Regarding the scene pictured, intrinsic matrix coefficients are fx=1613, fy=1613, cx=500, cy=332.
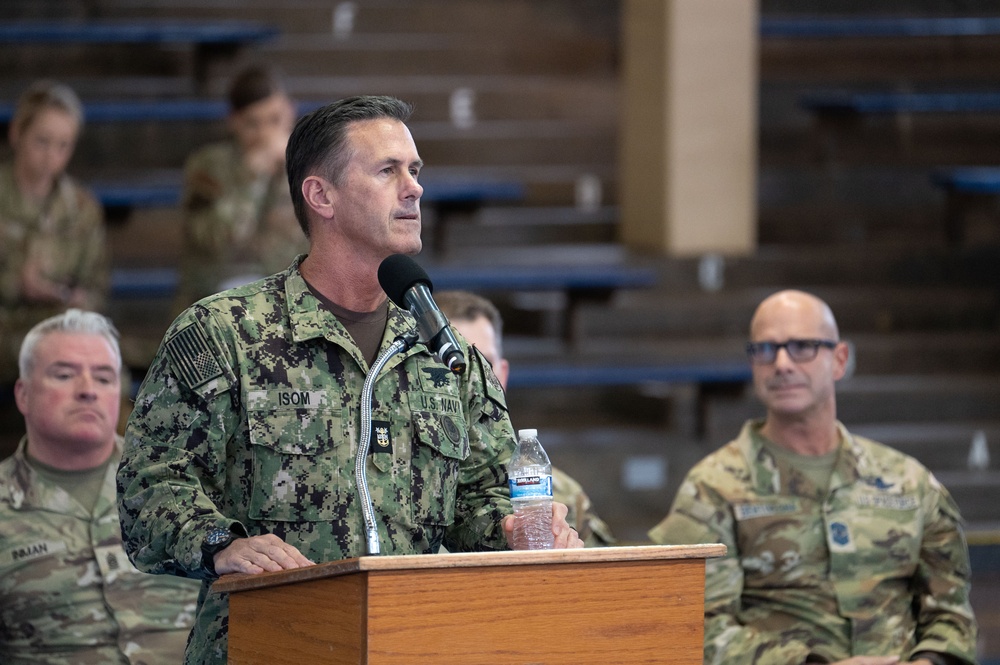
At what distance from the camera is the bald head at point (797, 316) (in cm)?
385

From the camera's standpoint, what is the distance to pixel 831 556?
3.73 meters

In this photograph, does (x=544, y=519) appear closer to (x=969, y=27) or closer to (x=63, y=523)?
(x=63, y=523)

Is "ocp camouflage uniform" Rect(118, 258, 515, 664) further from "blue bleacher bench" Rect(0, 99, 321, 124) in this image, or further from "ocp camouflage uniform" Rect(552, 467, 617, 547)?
"blue bleacher bench" Rect(0, 99, 321, 124)

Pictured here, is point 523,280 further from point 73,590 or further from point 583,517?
point 73,590

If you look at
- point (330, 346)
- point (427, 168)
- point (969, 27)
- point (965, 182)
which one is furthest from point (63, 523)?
point (969, 27)

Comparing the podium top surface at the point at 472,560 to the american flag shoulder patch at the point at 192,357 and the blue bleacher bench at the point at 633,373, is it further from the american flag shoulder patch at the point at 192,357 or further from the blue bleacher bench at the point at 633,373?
the blue bleacher bench at the point at 633,373

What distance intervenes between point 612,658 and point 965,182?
5254 millimetres

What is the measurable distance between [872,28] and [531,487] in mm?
6011

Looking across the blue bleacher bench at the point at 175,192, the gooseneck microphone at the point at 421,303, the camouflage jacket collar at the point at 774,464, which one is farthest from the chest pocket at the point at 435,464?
the blue bleacher bench at the point at 175,192

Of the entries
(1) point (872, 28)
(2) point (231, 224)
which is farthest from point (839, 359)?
(1) point (872, 28)

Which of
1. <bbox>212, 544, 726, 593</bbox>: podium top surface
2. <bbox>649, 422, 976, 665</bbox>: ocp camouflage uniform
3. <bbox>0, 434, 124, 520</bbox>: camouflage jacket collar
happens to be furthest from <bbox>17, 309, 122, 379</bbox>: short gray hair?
<bbox>212, 544, 726, 593</bbox>: podium top surface

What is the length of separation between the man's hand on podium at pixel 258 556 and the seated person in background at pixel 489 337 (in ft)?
3.98

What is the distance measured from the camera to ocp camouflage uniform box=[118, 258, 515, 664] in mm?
2416

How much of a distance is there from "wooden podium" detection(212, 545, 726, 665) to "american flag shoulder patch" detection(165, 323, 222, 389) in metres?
0.34
